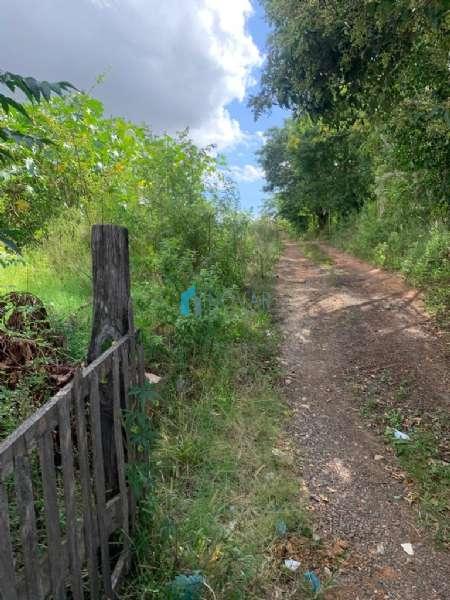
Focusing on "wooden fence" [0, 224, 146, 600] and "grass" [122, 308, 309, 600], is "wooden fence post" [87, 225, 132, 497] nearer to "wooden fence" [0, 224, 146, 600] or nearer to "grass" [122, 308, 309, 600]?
"wooden fence" [0, 224, 146, 600]

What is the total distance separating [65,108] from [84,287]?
3.69m

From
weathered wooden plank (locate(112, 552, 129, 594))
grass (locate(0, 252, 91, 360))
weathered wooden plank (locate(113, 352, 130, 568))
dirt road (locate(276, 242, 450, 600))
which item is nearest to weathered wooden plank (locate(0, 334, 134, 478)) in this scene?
weathered wooden plank (locate(113, 352, 130, 568))

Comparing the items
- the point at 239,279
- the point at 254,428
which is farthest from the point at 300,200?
the point at 254,428

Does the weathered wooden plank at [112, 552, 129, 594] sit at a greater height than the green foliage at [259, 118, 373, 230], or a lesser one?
lesser

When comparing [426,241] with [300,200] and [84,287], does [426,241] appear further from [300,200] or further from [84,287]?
[300,200]

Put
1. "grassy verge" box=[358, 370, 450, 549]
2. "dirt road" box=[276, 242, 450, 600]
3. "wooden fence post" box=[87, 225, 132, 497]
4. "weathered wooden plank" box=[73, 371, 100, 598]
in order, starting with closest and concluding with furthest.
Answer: "weathered wooden plank" box=[73, 371, 100, 598], "wooden fence post" box=[87, 225, 132, 497], "dirt road" box=[276, 242, 450, 600], "grassy verge" box=[358, 370, 450, 549]

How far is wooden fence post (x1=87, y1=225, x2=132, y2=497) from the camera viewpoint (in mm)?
1845

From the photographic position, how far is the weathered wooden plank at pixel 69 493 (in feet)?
4.68

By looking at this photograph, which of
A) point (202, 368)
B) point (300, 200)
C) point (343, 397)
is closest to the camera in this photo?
point (202, 368)

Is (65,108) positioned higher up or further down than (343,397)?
higher up

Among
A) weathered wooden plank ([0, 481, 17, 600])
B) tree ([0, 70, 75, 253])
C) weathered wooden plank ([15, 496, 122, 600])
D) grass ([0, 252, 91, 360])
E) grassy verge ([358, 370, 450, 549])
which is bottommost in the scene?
grassy verge ([358, 370, 450, 549])

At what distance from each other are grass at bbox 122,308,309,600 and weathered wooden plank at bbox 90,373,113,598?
0.23 meters

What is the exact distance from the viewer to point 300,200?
1991cm

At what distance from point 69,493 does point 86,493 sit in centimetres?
14
